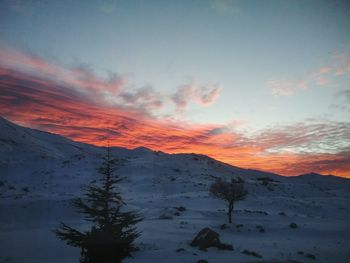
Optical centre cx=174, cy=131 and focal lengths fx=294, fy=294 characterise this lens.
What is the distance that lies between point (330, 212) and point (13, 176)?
214ft

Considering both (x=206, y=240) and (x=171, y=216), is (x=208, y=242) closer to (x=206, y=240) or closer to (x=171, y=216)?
(x=206, y=240)

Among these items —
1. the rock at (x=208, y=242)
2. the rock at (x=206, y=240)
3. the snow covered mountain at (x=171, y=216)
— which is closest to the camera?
the snow covered mountain at (x=171, y=216)

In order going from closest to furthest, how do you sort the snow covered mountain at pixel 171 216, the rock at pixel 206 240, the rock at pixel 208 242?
1. the snow covered mountain at pixel 171 216
2. the rock at pixel 208 242
3. the rock at pixel 206 240

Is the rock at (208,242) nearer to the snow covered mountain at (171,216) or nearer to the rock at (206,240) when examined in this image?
the rock at (206,240)

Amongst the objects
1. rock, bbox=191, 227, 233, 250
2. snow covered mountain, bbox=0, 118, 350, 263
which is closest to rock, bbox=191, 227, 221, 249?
rock, bbox=191, 227, 233, 250

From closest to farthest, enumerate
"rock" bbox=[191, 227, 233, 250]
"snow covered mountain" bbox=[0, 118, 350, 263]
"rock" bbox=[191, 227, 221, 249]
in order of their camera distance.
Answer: "snow covered mountain" bbox=[0, 118, 350, 263], "rock" bbox=[191, 227, 233, 250], "rock" bbox=[191, 227, 221, 249]

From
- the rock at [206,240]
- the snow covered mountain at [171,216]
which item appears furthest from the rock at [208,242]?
the snow covered mountain at [171,216]

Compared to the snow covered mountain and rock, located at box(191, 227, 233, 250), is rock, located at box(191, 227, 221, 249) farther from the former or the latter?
the snow covered mountain

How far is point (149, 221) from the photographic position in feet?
122

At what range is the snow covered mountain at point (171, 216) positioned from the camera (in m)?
24.2

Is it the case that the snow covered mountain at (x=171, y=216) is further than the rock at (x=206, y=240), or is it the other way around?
the rock at (x=206, y=240)

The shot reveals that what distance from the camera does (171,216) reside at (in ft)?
133

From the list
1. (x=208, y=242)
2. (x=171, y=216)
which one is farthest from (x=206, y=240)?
(x=171, y=216)

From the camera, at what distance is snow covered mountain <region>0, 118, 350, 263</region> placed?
79.5 feet
